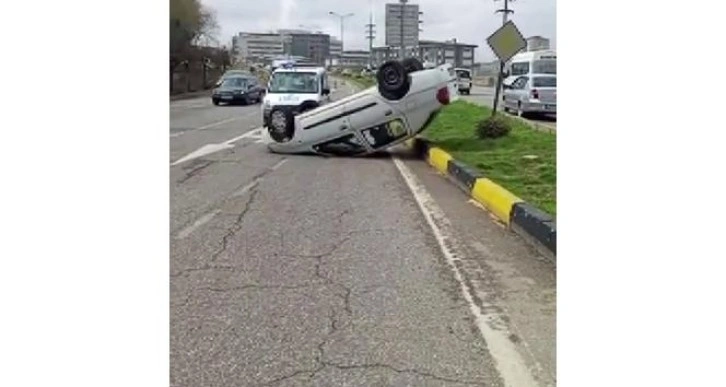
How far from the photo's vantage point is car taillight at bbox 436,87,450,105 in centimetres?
1313

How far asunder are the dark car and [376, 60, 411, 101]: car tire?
21.8m

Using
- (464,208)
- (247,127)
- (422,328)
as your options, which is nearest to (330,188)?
(464,208)

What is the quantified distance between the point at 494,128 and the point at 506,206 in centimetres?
765

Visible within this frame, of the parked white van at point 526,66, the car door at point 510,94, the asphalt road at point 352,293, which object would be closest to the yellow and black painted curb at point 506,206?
the asphalt road at point 352,293

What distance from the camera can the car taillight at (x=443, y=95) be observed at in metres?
13.1

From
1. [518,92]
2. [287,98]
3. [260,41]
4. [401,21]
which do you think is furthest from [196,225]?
[518,92]

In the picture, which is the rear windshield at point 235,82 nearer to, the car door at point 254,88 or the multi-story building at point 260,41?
the car door at point 254,88

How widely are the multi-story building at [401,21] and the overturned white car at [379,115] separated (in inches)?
91.3

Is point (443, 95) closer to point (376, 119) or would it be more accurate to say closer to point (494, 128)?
point (376, 119)

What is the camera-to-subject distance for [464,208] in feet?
28.6
